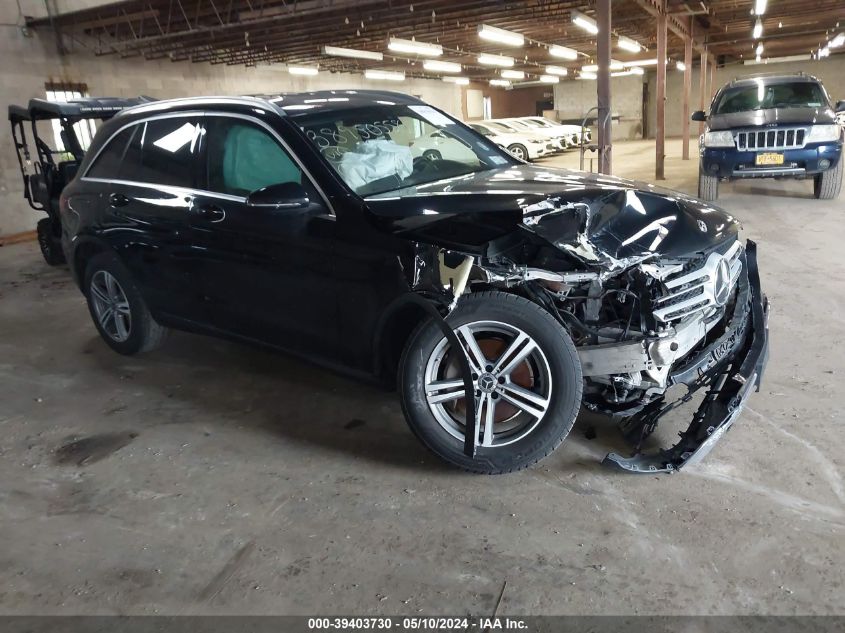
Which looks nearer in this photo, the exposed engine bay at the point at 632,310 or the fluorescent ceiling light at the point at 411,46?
the exposed engine bay at the point at 632,310

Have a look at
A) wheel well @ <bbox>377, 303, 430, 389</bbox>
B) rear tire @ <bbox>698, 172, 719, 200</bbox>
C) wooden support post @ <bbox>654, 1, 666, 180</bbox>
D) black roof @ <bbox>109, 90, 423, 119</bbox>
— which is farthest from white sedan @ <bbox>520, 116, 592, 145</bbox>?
wheel well @ <bbox>377, 303, 430, 389</bbox>

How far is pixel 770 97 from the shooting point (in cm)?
962

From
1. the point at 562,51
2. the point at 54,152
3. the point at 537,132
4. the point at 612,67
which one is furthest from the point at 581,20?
the point at 612,67

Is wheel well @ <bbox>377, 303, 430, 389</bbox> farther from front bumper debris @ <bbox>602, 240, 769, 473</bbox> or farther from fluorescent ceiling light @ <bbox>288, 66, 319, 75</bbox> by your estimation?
fluorescent ceiling light @ <bbox>288, 66, 319, 75</bbox>

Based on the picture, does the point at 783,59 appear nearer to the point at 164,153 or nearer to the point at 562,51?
the point at 562,51

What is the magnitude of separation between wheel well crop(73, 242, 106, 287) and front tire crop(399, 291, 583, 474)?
2.75 metres

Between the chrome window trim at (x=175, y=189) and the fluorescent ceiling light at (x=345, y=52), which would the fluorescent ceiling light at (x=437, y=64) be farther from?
the chrome window trim at (x=175, y=189)

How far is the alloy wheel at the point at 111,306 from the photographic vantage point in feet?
14.5

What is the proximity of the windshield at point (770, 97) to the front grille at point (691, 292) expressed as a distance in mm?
7972

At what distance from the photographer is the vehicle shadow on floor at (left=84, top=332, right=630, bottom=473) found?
317 cm

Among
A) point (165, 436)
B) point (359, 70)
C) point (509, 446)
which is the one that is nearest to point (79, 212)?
point (165, 436)

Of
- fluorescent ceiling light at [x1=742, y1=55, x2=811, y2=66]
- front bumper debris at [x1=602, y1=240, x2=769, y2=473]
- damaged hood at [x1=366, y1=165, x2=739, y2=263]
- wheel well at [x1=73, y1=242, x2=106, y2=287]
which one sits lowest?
front bumper debris at [x1=602, y1=240, x2=769, y2=473]

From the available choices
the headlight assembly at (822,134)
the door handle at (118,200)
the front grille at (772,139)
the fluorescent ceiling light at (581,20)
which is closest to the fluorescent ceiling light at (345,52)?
the fluorescent ceiling light at (581,20)

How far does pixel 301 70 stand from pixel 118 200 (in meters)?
18.3
